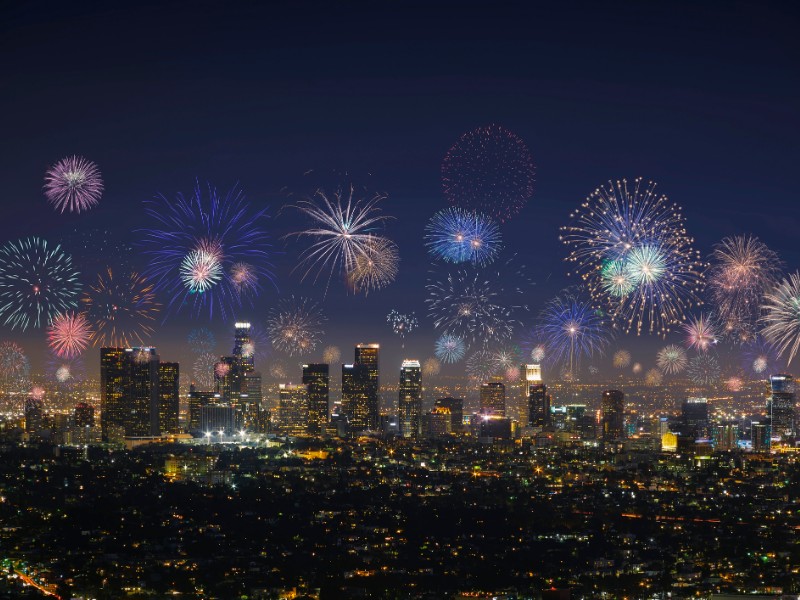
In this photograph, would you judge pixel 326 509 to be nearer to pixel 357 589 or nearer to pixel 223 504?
pixel 223 504

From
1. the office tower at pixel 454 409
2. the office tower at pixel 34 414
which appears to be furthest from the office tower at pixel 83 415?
the office tower at pixel 454 409

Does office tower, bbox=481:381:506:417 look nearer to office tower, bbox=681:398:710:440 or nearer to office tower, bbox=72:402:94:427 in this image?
office tower, bbox=681:398:710:440

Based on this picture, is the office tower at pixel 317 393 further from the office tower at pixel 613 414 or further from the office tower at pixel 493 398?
the office tower at pixel 613 414

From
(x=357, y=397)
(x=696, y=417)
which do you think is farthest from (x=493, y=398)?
(x=696, y=417)

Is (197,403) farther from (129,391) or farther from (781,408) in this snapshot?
(781,408)

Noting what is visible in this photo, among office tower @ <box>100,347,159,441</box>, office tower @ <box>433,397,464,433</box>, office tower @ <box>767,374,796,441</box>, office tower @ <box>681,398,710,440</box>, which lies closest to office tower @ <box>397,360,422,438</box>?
office tower @ <box>433,397,464,433</box>

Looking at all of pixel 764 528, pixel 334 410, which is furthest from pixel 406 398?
pixel 764 528
